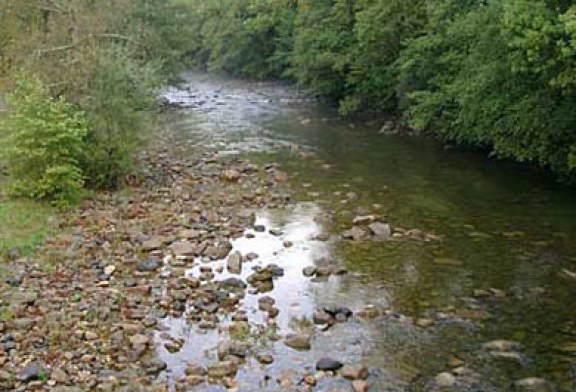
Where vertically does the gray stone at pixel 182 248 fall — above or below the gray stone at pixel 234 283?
below

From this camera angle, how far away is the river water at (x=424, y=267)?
10.1 metres

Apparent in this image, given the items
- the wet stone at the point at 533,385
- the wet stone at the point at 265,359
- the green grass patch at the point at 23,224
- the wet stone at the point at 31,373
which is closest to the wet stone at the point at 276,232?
the green grass patch at the point at 23,224

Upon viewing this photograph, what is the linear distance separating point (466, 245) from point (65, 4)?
13.8 meters


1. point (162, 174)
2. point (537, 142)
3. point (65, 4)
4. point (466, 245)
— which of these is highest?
point (65, 4)

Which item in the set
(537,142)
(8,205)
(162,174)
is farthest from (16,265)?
(537,142)

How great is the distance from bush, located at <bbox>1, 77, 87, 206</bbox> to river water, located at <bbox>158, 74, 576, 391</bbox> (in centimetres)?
492

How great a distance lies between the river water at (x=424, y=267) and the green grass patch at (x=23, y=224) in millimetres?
4226

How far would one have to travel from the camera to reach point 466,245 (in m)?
15.1

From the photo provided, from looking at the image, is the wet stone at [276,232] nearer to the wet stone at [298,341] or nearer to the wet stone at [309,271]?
the wet stone at [309,271]

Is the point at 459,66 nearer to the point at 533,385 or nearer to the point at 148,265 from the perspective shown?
the point at 148,265

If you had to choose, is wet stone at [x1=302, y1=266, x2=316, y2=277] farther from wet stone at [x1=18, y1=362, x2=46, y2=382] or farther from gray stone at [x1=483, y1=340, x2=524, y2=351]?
wet stone at [x1=18, y1=362, x2=46, y2=382]

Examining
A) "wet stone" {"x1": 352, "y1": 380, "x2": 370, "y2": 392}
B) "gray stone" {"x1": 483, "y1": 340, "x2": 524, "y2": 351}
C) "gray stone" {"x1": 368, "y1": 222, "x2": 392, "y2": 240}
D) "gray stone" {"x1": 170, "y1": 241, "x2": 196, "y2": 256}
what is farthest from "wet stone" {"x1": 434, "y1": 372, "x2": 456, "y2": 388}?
Result: "gray stone" {"x1": 170, "y1": 241, "x2": 196, "y2": 256}

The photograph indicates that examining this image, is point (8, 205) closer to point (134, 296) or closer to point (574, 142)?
point (134, 296)

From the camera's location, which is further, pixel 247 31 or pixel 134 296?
pixel 247 31
